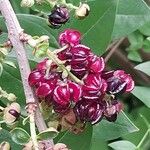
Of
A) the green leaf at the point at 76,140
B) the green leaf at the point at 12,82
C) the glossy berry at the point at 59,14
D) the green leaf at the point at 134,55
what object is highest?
the glossy berry at the point at 59,14

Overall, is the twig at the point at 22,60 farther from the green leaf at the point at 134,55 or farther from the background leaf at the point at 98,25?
the green leaf at the point at 134,55

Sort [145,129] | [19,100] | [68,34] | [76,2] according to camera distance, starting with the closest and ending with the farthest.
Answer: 1. [68,34]
2. [19,100]
3. [76,2]
4. [145,129]

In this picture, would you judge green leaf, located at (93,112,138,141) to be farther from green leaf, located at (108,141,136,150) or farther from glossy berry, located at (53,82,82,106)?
glossy berry, located at (53,82,82,106)

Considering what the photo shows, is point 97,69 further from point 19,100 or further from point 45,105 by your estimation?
point 19,100

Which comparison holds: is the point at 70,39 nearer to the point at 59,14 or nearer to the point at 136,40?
the point at 59,14

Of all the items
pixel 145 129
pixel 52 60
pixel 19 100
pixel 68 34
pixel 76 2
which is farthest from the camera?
pixel 145 129

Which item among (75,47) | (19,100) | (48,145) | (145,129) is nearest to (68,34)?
(75,47)

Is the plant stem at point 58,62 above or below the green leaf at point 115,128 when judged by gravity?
above

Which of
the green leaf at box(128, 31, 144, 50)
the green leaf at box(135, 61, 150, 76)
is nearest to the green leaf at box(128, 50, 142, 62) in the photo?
the green leaf at box(128, 31, 144, 50)

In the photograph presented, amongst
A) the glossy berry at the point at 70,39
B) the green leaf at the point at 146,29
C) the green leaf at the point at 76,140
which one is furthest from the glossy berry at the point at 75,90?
the green leaf at the point at 146,29
